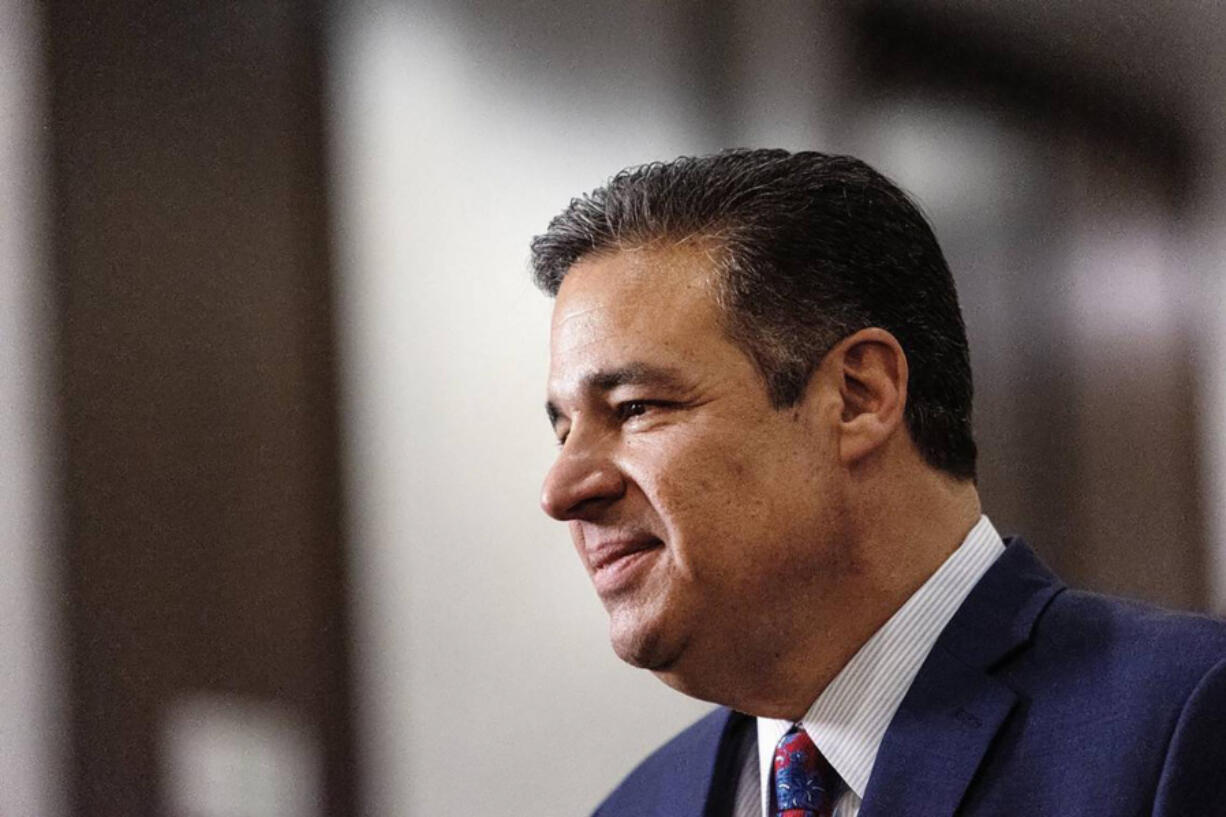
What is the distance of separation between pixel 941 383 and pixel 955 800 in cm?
38

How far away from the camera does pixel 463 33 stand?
7.12 feet

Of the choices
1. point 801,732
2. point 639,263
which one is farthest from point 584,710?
point 639,263

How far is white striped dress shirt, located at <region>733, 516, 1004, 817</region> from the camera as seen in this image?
3.90 ft

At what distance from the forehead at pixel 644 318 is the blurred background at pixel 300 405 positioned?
685 mm

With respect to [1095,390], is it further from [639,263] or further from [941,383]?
[639,263]

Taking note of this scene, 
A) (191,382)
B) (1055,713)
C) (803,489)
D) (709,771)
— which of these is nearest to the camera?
(1055,713)

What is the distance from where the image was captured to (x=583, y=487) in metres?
1.21

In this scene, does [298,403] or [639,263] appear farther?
[298,403]

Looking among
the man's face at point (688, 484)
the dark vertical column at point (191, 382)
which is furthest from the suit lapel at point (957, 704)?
the dark vertical column at point (191, 382)

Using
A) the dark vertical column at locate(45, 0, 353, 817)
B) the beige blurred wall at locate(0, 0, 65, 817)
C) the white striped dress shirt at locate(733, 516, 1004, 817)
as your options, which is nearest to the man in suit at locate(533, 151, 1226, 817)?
the white striped dress shirt at locate(733, 516, 1004, 817)

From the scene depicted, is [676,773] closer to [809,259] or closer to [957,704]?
[957,704]

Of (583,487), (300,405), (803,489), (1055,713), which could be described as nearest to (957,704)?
(1055,713)

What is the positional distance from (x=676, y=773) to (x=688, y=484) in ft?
1.18

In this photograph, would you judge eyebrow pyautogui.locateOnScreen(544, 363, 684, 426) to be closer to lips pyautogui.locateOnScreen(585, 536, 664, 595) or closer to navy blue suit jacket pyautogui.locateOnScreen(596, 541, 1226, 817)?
lips pyautogui.locateOnScreen(585, 536, 664, 595)
